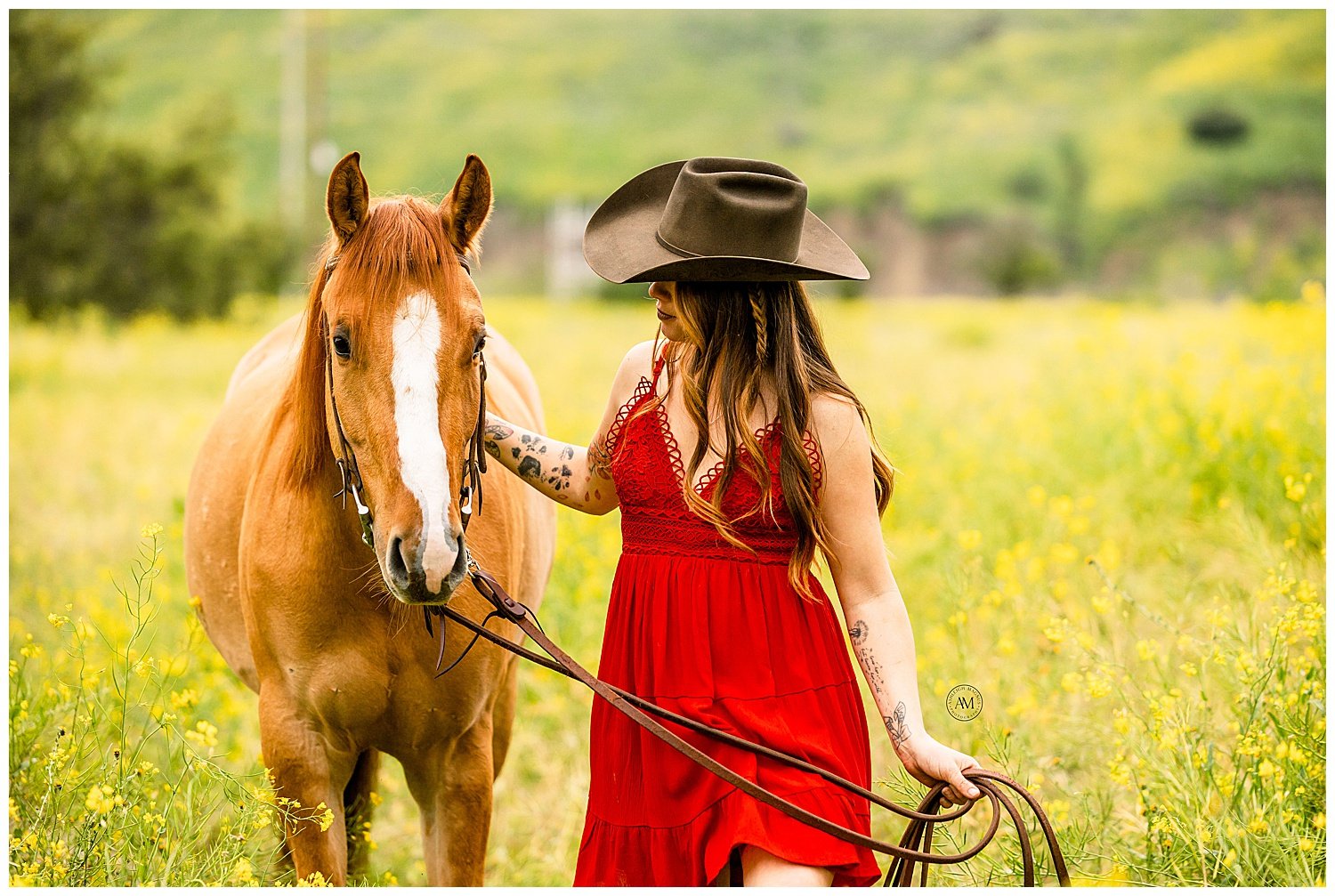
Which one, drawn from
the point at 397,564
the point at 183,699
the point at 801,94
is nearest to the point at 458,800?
the point at 183,699

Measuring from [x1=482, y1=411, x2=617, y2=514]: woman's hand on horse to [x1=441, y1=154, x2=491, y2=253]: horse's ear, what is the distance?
0.45m

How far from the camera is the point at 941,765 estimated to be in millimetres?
2217

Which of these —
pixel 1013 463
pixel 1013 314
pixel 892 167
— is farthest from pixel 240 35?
pixel 1013 463

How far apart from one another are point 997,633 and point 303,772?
255 centimetres

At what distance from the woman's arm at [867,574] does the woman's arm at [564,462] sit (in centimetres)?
50

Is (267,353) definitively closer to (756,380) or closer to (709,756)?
(756,380)

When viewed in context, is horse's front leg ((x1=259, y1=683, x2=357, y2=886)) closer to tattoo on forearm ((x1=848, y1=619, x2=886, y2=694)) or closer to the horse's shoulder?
tattoo on forearm ((x1=848, y1=619, x2=886, y2=694))

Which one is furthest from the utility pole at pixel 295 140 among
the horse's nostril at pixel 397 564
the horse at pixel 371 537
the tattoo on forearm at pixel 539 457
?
the horse's nostril at pixel 397 564

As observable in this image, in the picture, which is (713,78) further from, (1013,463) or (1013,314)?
(1013,463)

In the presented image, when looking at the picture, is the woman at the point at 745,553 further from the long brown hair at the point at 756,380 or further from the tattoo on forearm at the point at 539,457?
the tattoo on forearm at the point at 539,457

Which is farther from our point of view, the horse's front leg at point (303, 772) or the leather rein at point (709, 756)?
the horse's front leg at point (303, 772)

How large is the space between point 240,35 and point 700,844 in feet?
371

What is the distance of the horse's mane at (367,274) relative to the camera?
227 centimetres

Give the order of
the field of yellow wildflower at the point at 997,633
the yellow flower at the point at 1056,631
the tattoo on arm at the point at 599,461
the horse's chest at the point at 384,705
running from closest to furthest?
the tattoo on arm at the point at 599,461 < the horse's chest at the point at 384,705 < the field of yellow wildflower at the point at 997,633 < the yellow flower at the point at 1056,631
